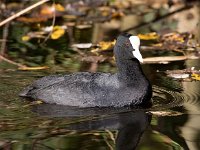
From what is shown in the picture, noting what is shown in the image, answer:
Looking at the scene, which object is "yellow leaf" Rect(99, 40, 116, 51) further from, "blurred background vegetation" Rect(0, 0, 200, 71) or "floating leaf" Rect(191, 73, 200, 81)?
"floating leaf" Rect(191, 73, 200, 81)

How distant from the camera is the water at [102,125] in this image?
17.9ft

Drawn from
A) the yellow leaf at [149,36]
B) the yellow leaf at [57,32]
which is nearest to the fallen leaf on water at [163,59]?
the yellow leaf at [149,36]

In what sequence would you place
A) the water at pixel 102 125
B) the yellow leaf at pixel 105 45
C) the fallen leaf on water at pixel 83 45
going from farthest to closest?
the fallen leaf on water at pixel 83 45
the yellow leaf at pixel 105 45
the water at pixel 102 125

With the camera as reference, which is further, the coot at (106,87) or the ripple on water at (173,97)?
the ripple on water at (173,97)

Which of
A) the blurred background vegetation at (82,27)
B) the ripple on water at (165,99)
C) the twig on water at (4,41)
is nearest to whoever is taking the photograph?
the ripple on water at (165,99)

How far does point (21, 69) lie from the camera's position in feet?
26.6

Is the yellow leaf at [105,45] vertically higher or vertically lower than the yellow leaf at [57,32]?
lower

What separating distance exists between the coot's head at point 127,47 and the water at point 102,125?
574 millimetres

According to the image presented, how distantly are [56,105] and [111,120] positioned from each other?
740mm

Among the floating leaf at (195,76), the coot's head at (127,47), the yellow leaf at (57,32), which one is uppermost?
the coot's head at (127,47)

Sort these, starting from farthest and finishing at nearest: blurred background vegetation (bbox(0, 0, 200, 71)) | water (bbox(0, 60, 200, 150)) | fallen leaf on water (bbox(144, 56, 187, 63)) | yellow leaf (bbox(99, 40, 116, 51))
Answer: yellow leaf (bbox(99, 40, 116, 51))
blurred background vegetation (bbox(0, 0, 200, 71))
fallen leaf on water (bbox(144, 56, 187, 63))
water (bbox(0, 60, 200, 150))

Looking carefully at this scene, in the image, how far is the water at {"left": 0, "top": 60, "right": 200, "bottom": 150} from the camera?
5.47m

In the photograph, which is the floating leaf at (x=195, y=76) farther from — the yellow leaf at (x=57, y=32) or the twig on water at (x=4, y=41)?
the yellow leaf at (x=57, y=32)

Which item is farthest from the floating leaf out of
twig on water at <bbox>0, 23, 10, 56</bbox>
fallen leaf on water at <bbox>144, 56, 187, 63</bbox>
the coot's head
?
twig on water at <bbox>0, 23, 10, 56</bbox>
